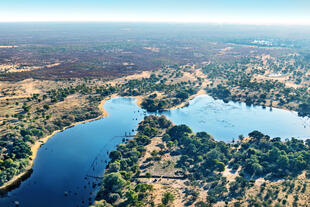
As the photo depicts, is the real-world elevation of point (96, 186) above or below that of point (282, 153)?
below

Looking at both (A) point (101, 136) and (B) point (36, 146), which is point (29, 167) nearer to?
(B) point (36, 146)

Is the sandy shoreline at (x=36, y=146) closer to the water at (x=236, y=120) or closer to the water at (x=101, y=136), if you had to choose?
the water at (x=101, y=136)

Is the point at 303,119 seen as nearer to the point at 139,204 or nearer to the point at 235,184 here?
the point at 235,184

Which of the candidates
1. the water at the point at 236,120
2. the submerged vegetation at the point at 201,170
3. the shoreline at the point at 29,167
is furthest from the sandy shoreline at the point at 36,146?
the submerged vegetation at the point at 201,170

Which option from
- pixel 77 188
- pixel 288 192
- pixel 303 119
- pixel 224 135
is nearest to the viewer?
pixel 288 192

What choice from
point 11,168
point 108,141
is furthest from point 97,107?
point 11,168

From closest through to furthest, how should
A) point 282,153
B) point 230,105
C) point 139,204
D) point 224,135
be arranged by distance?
point 139,204
point 282,153
point 224,135
point 230,105
